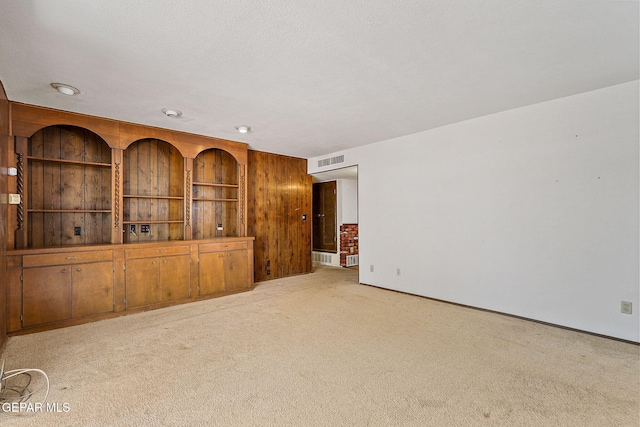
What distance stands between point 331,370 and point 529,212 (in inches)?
109

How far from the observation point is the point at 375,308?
3.86 meters

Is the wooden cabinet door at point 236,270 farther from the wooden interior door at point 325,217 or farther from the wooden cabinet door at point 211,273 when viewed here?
the wooden interior door at point 325,217

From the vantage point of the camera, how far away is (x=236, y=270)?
15.3 ft

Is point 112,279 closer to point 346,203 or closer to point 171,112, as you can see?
point 171,112

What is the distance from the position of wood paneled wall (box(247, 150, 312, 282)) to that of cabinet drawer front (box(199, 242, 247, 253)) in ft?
2.17

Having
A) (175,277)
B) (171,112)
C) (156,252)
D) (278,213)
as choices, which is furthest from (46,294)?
(278,213)

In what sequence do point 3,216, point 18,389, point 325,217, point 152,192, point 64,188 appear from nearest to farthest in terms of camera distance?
point 18,389 → point 3,216 → point 64,188 → point 152,192 → point 325,217

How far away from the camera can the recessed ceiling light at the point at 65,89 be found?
109 inches

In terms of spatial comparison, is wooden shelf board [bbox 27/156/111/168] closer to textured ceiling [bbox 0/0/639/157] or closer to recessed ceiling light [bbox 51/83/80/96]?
textured ceiling [bbox 0/0/639/157]

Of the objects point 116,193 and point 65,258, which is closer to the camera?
point 65,258

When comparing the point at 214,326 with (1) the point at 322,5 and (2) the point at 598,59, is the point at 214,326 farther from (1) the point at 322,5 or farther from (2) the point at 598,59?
(2) the point at 598,59

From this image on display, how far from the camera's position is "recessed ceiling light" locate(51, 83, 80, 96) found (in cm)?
278

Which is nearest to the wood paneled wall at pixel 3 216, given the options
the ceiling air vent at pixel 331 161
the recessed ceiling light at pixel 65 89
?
the recessed ceiling light at pixel 65 89

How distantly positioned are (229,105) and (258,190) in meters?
2.32
